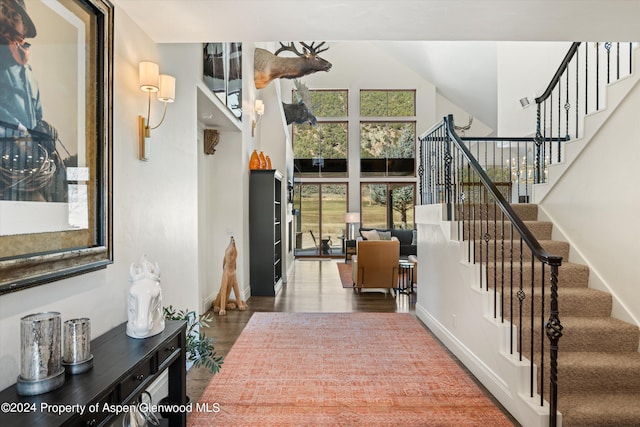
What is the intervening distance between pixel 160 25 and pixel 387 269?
5.24 metres

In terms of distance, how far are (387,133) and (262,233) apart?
7773 millimetres

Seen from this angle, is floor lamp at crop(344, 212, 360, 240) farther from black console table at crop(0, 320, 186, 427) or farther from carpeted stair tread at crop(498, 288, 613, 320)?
black console table at crop(0, 320, 186, 427)

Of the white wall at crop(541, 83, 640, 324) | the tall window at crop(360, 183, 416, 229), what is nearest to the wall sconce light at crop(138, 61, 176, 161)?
the white wall at crop(541, 83, 640, 324)

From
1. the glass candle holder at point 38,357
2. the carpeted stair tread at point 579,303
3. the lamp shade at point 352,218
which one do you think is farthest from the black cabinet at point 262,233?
the lamp shade at point 352,218

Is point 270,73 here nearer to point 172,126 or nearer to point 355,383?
point 172,126

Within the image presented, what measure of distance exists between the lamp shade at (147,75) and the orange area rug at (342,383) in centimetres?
218

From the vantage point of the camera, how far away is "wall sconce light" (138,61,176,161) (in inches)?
97.7

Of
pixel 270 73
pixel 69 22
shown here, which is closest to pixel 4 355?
pixel 69 22

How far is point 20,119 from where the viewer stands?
1.48 metres

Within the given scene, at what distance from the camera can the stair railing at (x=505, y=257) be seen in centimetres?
236

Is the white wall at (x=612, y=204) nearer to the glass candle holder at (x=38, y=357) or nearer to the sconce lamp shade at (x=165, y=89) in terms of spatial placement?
the sconce lamp shade at (x=165, y=89)

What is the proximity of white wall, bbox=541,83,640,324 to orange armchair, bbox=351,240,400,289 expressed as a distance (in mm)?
3229

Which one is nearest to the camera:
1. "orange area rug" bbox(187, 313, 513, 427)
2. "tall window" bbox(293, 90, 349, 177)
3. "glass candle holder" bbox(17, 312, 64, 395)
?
"glass candle holder" bbox(17, 312, 64, 395)

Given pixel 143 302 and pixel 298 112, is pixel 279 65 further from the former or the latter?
pixel 143 302
